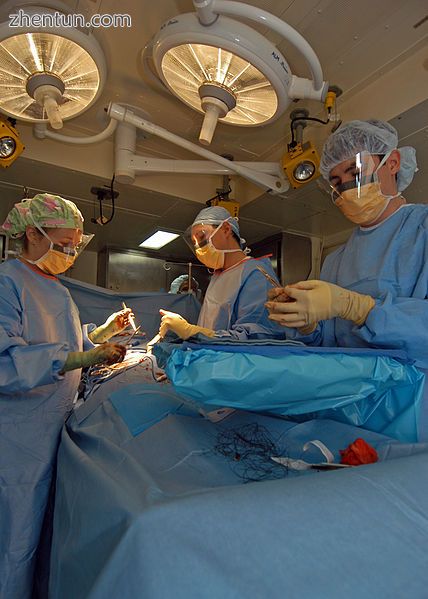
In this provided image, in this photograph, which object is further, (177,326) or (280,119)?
(280,119)

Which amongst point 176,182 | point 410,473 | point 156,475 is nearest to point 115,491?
point 156,475

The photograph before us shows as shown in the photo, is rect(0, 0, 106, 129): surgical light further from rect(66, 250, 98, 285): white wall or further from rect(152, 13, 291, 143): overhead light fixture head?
rect(66, 250, 98, 285): white wall

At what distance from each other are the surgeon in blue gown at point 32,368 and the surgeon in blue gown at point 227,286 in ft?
1.72

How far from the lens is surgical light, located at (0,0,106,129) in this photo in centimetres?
140

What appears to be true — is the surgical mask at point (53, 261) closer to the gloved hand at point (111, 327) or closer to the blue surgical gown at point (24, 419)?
the blue surgical gown at point (24, 419)

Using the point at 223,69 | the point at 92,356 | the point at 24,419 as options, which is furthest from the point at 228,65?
the point at 24,419

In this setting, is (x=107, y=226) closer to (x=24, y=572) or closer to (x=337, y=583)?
(x=24, y=572)

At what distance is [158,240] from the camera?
12.6 feet

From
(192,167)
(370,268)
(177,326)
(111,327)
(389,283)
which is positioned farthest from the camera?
(192,167)

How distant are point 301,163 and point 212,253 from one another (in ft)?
2.35

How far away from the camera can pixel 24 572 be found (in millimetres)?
1124

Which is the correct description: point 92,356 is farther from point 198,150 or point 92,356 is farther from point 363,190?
point 198,150

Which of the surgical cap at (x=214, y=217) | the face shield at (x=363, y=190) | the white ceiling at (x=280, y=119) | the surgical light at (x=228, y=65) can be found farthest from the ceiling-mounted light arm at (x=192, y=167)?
the face shield at (x=363, y=190)

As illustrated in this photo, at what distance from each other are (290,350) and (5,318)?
96 centimetres
